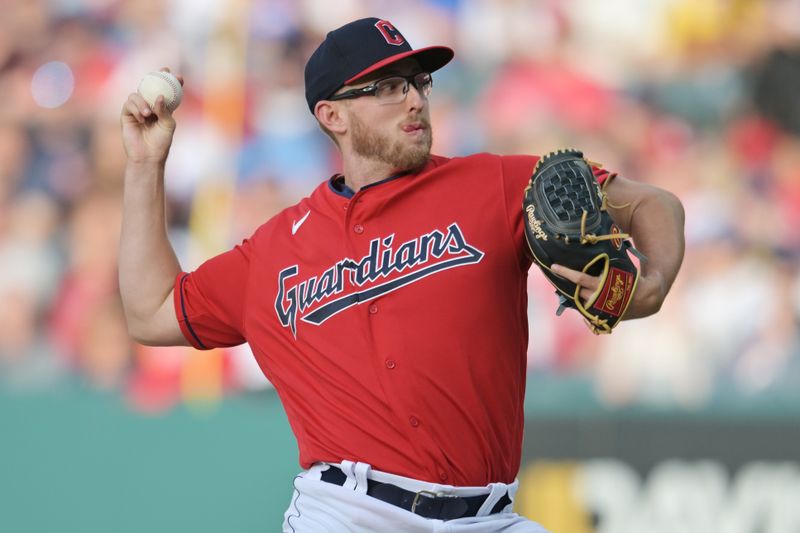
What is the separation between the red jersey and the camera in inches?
108

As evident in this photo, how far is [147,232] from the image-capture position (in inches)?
125

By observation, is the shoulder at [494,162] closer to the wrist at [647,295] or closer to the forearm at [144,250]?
the wrist at [647,295]

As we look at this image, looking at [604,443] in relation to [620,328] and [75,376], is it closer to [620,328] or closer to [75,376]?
[620,328]

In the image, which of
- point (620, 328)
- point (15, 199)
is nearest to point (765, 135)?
point (620, 328)

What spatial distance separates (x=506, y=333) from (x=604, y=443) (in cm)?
312

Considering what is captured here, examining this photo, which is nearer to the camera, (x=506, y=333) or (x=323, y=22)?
(x=506, y=333)

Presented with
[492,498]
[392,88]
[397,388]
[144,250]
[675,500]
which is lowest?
[675,500]

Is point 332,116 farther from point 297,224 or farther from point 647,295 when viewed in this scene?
point 647,295

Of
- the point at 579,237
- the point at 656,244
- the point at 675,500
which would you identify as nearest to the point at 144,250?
the point at 579,237

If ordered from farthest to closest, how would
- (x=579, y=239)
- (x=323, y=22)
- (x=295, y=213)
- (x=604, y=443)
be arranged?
(x=323, y=22), (x=604, y=443), (x=295, y=213), (x=579, y=239)

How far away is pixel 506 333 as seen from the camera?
282cm

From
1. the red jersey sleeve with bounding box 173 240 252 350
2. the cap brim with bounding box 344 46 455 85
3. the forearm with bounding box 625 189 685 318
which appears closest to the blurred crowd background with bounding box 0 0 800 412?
the red jersey sleeve with bounding box 173 240 252 350

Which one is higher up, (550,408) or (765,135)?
(765,135)

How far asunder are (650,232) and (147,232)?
145cm
